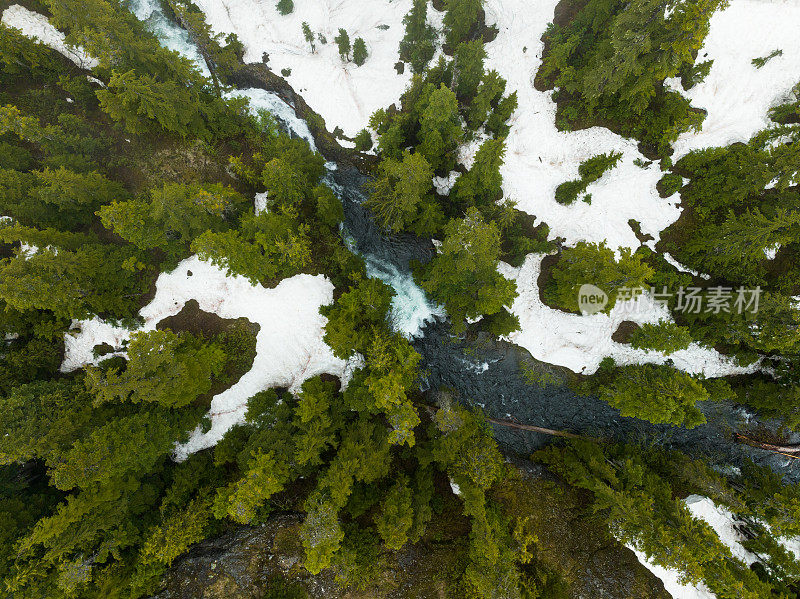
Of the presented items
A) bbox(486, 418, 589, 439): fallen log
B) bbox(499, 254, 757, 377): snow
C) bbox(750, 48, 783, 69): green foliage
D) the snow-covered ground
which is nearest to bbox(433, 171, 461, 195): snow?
bbox(499, 254, 757, 377): snow

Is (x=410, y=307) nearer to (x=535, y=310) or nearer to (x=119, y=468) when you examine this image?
(x=535, y=310)

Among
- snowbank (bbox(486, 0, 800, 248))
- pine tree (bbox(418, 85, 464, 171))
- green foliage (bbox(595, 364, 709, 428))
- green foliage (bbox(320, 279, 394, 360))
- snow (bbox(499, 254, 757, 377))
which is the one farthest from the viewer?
snow (bbox(499, 254, 757, 377))

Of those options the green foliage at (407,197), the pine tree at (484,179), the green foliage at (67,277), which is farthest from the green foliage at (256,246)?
the pine tree at (484,179)

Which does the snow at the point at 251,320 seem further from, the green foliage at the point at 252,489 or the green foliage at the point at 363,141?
the green foliage at the point at 363,141

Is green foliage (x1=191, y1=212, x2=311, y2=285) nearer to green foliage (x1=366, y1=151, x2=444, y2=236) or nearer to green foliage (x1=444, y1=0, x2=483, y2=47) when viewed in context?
green foliage (x1=366, y1=151, x2=444, y2=236)

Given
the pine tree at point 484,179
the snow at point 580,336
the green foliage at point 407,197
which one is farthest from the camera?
the snow at point 580,336

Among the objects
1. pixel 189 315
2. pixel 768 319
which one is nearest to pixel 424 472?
pixel 189 315

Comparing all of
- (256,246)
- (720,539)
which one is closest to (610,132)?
(256,246)
